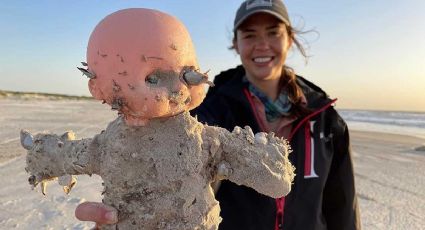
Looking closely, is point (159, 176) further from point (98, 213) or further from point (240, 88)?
point (240, 88)

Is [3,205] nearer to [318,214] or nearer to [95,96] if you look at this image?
[318,214]

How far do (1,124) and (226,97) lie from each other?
10.1m

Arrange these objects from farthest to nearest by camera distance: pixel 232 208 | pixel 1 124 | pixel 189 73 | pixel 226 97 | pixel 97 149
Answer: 1. pixel 1 124
2. pixel 226 97
3. pixel 232 208
4. pixel 97 149
5. pixel 189 73

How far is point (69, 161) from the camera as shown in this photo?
4.96ft

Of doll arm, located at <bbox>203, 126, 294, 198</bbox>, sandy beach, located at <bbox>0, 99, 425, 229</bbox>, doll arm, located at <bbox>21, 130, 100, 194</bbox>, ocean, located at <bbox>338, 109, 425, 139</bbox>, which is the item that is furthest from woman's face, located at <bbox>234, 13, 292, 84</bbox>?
ocean, located at <bbox>338, 109, 425, 139</bbox>

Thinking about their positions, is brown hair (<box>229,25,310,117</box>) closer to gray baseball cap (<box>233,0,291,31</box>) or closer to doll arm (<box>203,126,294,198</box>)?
gray baseball cap (<box>233,0,291,31</box>)

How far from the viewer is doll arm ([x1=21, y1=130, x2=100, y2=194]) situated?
4.89 feet

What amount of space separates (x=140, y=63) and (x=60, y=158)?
549 mm

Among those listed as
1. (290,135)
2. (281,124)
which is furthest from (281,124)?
(290,135)

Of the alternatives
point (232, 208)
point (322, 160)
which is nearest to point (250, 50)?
point (322, 160)

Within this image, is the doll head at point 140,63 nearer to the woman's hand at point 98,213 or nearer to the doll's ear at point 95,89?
the doll's ear at point 95,89

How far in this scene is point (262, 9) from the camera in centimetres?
297


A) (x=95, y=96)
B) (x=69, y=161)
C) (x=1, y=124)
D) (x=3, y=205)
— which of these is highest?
(x=95, y=96)

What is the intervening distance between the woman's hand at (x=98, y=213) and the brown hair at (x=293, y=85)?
1.94m
